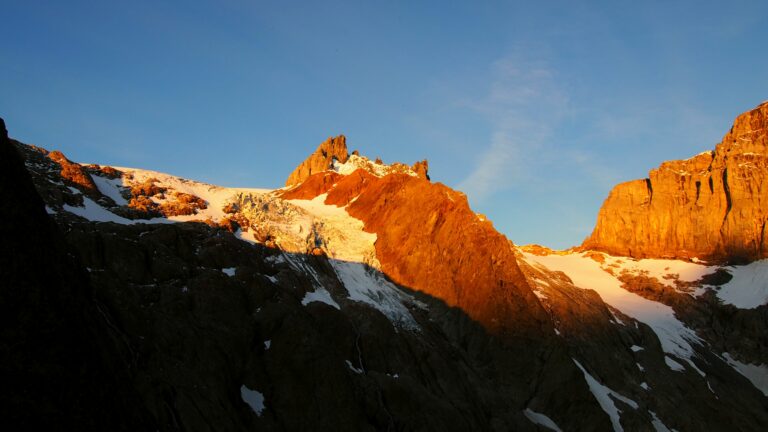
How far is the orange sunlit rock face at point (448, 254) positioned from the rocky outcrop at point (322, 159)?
35.7m

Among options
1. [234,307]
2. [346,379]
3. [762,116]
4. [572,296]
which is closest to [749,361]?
[572,296]

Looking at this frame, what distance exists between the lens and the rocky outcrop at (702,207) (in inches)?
5399

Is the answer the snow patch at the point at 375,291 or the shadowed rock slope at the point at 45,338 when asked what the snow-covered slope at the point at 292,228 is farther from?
the shadowed rock slope at the point at 45,338

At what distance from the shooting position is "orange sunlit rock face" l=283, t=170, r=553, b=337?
78.5 metres

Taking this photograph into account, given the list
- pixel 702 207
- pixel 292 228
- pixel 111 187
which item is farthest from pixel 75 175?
pixel 702 207

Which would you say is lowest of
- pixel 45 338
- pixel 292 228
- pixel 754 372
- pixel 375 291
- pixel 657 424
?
pixel 657 424

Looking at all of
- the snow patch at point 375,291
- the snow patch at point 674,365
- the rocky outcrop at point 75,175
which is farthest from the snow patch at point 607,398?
the rocky outcrop at point 75,175

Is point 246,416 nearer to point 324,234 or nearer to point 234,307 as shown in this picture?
point 234,307

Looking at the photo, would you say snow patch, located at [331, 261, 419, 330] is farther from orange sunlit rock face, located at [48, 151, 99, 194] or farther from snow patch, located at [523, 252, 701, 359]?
snow patch, located at [523, 252, 701, 359]

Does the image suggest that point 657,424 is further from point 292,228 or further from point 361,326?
point 292,228

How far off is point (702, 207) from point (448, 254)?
87965mm

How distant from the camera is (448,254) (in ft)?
278

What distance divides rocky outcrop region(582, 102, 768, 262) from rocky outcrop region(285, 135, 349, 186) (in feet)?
229

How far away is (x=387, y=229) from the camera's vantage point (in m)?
90.1
